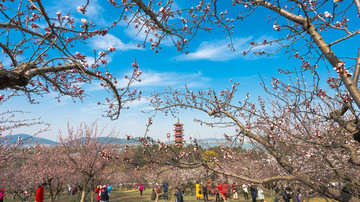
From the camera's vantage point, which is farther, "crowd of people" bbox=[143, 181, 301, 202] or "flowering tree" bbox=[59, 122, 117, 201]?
"flowering tree" bbox=[59, 122, 117, 201]

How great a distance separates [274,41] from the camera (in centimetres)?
338

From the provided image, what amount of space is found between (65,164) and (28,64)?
20.2 m

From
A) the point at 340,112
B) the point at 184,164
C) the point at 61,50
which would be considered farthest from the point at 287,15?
the point at 61,50

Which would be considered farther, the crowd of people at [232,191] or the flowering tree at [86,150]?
the flowering tree at [86,150]

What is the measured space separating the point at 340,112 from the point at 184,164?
105 inches

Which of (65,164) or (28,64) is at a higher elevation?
(28,64)

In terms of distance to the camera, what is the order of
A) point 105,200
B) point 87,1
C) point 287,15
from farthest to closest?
point 105,200 → point 287,15 → point 87,1

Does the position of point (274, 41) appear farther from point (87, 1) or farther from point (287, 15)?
point (87, 1)

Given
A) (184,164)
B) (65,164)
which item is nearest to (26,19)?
(184,164)

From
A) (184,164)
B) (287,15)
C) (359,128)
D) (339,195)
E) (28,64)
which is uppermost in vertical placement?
(287,15)

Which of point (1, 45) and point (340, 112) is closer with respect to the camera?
point (340, 112)

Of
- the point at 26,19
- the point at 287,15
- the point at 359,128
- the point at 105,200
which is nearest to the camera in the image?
the point at 359,128

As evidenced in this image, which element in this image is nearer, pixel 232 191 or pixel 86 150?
pixel 232 191

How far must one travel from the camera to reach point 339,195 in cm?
349
